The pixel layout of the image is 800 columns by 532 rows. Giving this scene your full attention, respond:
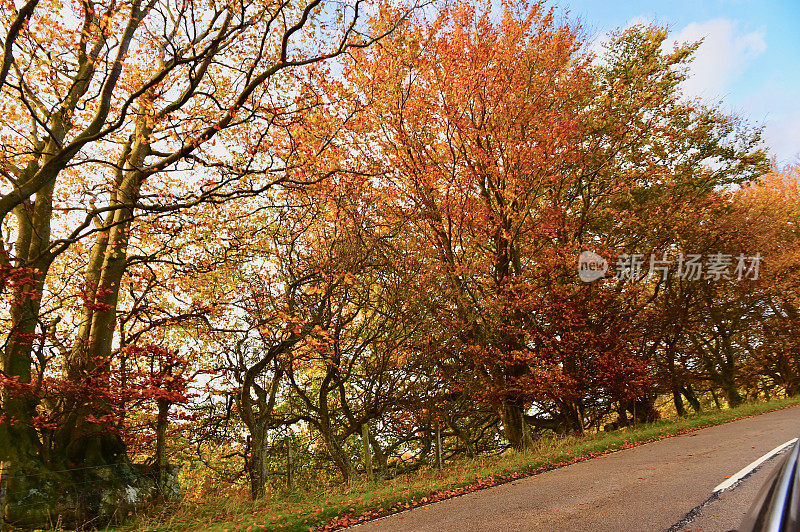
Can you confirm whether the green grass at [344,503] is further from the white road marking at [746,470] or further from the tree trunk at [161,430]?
the white road marking at [746,470]

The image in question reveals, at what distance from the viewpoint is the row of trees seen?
989 centimetres

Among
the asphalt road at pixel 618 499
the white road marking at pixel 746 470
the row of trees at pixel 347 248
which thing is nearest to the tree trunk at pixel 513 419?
the row of trees at pixel 347 248

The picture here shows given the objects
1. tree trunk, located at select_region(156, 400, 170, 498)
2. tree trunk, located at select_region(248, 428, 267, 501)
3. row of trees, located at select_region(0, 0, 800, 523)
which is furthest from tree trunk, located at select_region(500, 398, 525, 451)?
tree trunk, located at select_region(156, 400, 170, 498)

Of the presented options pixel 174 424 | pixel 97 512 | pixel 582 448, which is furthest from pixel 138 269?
pixel 582 448

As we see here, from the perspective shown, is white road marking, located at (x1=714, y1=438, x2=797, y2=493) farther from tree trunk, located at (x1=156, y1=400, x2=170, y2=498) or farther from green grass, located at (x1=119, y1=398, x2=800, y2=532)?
tree trunk, located at (x1=156, y1=400, x2=170, y2=498)

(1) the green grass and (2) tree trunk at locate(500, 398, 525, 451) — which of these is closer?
(1) the green grass

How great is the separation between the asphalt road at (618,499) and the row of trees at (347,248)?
4560mm

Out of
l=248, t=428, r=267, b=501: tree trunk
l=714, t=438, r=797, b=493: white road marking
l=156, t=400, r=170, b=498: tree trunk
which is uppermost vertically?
l=156, t=400, r=170, b=498: tree trunk

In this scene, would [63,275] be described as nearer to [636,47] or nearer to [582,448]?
[582,448]

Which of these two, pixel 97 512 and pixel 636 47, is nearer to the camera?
pixel 97 512

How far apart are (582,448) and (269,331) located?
29.3 ft

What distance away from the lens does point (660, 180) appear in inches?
693

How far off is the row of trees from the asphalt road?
4.56 m

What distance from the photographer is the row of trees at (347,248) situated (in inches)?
389
